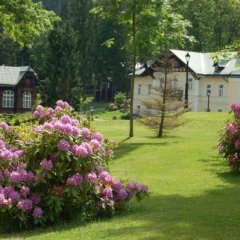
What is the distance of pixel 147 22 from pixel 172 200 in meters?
13.3

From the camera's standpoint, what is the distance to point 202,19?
72062 millimetres

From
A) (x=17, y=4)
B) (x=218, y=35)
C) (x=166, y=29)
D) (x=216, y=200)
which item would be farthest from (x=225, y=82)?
(x=216, y=200)

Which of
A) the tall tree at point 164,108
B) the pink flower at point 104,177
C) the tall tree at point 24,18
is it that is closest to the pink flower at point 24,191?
the pink flower at point 104,177

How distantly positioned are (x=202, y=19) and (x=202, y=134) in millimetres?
48068

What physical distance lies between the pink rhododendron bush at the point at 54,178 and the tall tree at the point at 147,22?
13.5 m

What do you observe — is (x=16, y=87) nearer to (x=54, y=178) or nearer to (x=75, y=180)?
(x=54, y=178)

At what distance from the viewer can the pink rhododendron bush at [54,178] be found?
29.0 feet

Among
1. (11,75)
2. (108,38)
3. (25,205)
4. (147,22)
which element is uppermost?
(108,38)

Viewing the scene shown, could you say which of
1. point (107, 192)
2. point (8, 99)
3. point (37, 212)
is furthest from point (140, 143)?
point (8, 99)

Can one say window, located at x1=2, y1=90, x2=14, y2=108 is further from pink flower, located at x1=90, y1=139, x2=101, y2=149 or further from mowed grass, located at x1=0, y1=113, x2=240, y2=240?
pink flower, located at x1=90, y1=139, x2=101, y2=149

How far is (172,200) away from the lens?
10.6 m

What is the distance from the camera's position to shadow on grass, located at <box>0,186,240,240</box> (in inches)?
298

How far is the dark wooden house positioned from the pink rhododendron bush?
50.7 meters

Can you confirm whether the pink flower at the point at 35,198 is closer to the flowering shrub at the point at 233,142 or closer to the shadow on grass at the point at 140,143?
the flowering shrub at the point at 233,142
